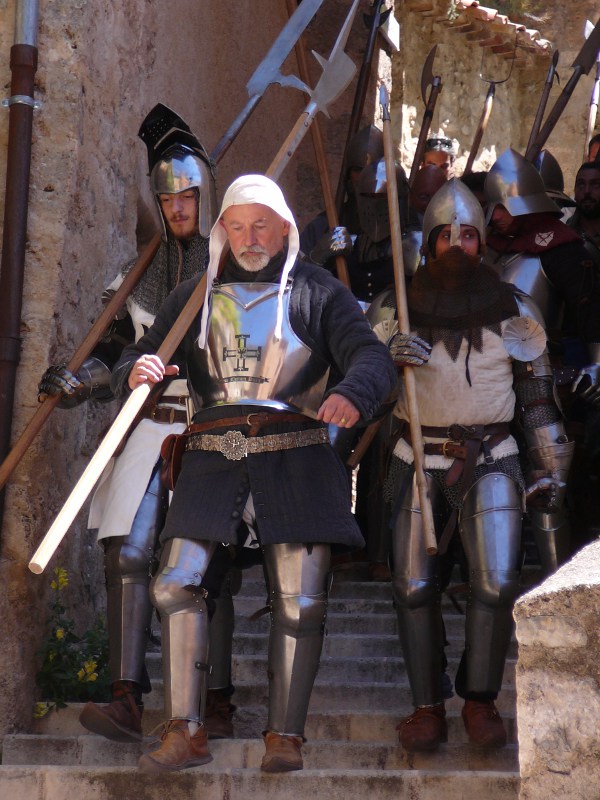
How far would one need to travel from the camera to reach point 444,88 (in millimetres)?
10078

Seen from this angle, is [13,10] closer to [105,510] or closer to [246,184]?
[246,184]

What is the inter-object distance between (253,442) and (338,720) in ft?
3.54

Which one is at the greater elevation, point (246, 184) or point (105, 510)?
point (246, 184)

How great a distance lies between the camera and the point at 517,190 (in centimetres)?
554

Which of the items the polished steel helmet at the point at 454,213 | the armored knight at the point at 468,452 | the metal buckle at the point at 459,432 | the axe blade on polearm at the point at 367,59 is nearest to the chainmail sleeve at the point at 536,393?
the armored knight at the point at 468,452

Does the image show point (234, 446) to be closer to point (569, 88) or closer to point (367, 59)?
point (569, 88)

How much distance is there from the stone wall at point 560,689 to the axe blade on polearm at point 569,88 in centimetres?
468

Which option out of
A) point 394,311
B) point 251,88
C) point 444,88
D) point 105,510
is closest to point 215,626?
point 105,510

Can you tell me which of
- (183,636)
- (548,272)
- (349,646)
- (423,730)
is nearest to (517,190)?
(548,272)

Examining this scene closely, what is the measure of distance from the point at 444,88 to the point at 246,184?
6.56m

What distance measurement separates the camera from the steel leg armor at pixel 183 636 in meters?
3.55

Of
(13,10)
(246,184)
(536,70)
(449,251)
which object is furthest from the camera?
(536,70)

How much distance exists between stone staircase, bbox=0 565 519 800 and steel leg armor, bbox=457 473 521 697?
252 mm

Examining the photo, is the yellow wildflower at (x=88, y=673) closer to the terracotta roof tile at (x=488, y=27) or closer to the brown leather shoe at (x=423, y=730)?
the brown leather shoe at (x=423, y=730)
